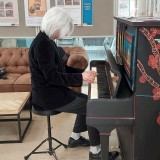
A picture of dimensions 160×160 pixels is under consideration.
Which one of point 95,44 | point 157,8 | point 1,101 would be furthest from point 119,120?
point 95,44

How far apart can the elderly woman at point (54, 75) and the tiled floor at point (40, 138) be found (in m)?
0.28

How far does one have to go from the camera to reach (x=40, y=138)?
271cm

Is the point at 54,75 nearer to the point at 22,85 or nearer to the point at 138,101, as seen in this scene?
the point at 138,101

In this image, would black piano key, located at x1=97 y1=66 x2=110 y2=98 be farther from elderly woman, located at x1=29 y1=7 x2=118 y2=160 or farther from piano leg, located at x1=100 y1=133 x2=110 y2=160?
piano leg, located at x1=100 y1=133 x2=110 y2=160

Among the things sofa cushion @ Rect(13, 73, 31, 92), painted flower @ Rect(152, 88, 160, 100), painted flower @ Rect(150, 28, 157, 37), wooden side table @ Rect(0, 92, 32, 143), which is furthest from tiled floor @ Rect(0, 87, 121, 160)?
painted flower @ Rect(150, 28, 157, 37)

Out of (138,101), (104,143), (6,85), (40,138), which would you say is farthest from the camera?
(6,85)

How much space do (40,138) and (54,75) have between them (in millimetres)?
1051

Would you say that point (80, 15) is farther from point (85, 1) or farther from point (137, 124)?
point (137, 124)

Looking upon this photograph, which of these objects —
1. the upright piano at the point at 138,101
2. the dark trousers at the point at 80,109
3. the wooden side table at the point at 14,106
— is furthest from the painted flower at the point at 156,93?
the wooden side table at the point at 14,106

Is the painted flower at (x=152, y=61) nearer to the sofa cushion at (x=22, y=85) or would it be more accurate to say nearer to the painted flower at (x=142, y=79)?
the painted flower at (x=142, y=79)

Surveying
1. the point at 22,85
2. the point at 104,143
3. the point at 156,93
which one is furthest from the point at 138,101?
the point at 22,85

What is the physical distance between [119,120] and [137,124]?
0.11m

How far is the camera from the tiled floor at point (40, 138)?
2.38 meters

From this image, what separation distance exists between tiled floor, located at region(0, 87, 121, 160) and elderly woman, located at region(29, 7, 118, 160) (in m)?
0.28
